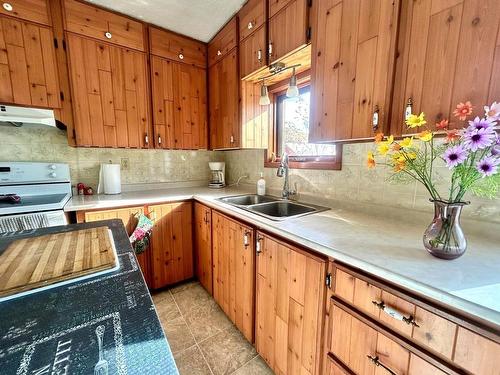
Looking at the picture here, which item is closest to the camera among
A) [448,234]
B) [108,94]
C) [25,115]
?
[448,234]

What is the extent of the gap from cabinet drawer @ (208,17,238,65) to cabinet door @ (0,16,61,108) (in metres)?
1.27

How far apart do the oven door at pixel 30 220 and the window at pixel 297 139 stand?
1.68m

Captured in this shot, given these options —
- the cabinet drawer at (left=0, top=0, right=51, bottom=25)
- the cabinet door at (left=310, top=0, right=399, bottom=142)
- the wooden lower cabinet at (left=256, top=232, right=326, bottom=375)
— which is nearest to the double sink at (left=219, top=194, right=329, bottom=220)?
the wooden lower cabinet at (left=256, top=232, right=326, bottom=375)

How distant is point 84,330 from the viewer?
0.46m

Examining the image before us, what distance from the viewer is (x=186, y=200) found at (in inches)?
81.6

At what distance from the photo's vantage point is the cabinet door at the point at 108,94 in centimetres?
175

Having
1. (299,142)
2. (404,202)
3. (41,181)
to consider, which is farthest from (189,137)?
(404,202)

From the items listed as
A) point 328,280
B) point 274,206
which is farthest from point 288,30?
point 328,280

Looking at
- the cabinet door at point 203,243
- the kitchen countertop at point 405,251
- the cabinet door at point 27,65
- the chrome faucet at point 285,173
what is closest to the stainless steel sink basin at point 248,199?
the chrome faucet at point 285,173

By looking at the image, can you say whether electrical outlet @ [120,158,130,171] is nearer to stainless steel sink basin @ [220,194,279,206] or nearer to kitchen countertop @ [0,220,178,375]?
stainless steel sink basin @ [220,194,279,206]

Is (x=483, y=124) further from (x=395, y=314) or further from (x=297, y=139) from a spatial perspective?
(x=297, y=139)

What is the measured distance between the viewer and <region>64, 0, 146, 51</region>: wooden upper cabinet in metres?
1.68

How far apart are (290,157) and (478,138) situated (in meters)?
1.36

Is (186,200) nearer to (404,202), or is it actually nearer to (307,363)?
(307,363)
